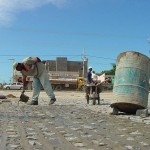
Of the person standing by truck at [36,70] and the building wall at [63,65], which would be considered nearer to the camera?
the person standing by truck at [36,70]

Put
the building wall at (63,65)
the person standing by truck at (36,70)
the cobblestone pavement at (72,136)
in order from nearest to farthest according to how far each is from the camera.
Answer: the cobblestone pavement at (72,136), the person standing by truck at (36,70), the building wall at (63,65)

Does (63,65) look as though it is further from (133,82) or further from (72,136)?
(72,136)

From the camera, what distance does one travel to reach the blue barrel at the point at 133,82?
34.4 ft

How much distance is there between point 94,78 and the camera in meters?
19.5

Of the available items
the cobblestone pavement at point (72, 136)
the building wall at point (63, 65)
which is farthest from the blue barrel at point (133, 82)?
the building wall at point (63, 65)

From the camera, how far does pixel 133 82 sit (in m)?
10.5

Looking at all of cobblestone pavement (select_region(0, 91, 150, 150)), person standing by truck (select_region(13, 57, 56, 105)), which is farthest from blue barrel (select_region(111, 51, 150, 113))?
person standing by truck (select_region(13, 57, 56, 105))

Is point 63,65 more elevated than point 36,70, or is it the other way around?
point 63,65

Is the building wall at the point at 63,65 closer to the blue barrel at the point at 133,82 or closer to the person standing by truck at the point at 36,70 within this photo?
the person standing by truck at the point at 36,70

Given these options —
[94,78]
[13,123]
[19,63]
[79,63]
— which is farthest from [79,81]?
→ [13,123]

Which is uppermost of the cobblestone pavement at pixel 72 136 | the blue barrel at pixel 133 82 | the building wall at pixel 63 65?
the building wall at pixel 63 65

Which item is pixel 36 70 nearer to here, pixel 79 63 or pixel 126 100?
pixel 126 100

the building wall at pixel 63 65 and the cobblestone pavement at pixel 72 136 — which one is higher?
the building wall at pixel 63 65

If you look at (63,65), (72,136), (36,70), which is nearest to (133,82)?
(72,136)
